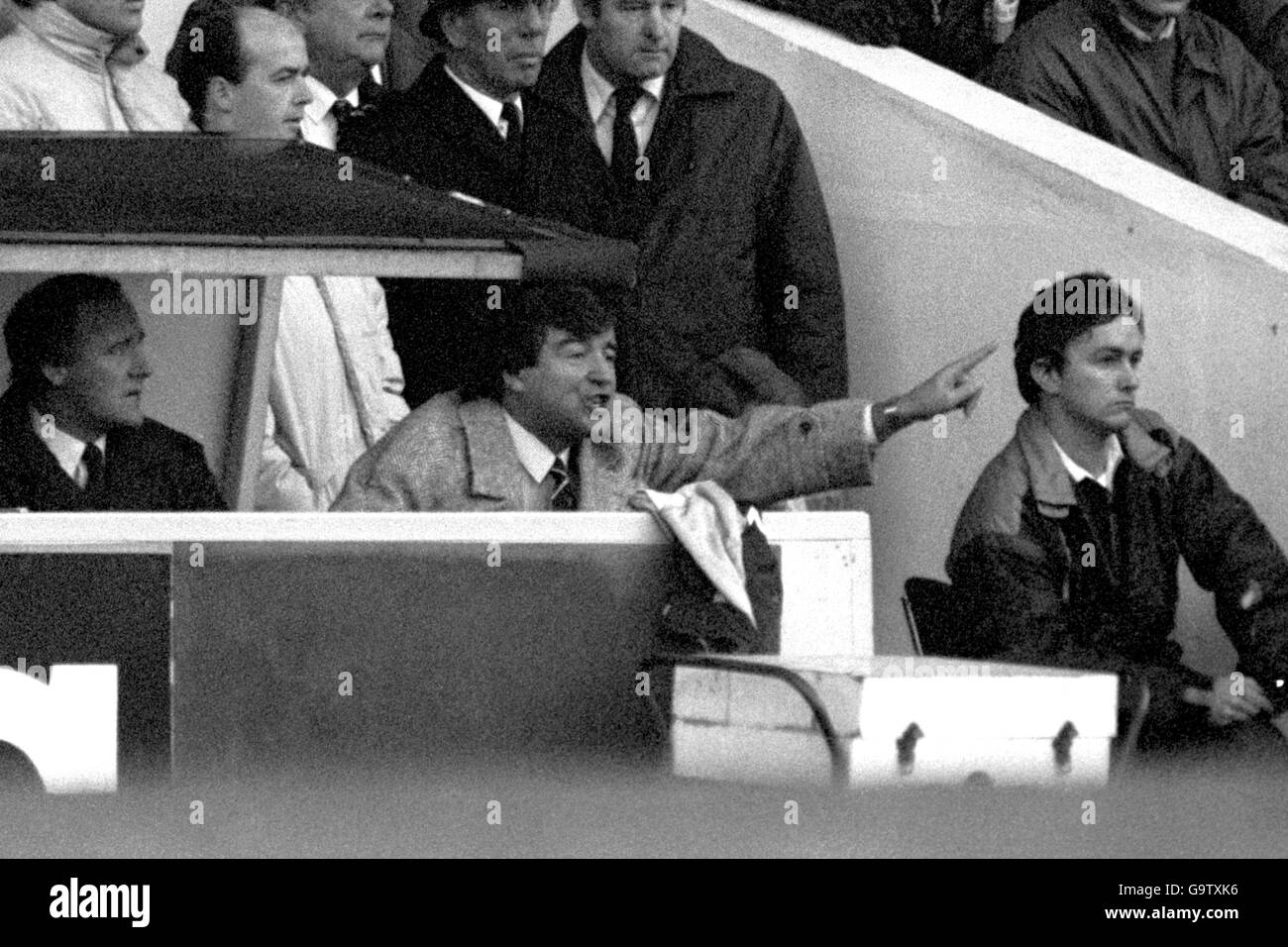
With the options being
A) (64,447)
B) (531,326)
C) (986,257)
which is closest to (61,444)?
(64,447)

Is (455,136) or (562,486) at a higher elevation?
(455,136)

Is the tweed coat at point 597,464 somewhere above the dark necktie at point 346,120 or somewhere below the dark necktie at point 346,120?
below

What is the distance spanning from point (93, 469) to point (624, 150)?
6.96ft

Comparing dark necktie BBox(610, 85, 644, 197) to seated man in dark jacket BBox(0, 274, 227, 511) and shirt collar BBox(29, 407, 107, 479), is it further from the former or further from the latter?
shirt collar BBox(29, 407, 107, 479)

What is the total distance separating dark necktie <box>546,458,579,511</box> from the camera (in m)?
7.36

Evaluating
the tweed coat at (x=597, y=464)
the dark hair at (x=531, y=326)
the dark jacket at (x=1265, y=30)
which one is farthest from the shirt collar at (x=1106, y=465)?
the dark jacket at (x=1265, y=30)

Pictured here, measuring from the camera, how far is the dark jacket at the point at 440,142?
845 cm

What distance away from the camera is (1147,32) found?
9531 mm

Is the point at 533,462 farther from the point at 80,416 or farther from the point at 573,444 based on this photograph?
the point at 80,416

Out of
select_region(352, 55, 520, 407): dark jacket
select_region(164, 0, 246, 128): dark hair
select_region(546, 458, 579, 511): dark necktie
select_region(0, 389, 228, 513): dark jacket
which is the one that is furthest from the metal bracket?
select_region(164, 0, 246, 128): dark hair

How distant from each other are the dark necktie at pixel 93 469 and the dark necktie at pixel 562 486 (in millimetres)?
982

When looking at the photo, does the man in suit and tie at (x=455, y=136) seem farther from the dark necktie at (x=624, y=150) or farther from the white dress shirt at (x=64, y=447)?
the white dress shirt at (x=64, y=447)

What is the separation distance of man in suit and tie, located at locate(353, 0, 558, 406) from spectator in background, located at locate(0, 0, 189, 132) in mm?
617
